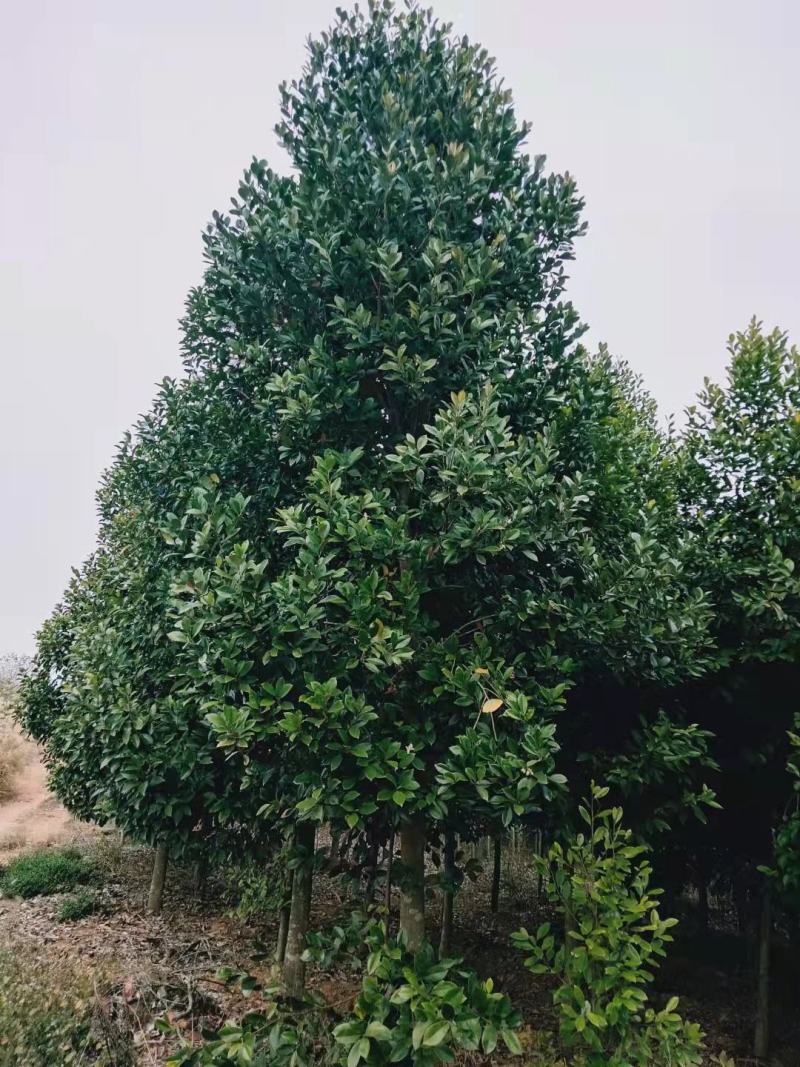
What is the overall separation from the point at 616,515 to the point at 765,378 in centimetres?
231

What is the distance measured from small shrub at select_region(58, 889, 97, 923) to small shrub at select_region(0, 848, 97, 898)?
71cm

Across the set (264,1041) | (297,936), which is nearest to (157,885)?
(297,936)

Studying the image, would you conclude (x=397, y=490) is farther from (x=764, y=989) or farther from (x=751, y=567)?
(x=764, y=989)

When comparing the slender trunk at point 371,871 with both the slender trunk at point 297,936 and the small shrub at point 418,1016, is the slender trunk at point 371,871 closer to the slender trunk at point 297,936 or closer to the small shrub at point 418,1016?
the slender trunk at point 297,936

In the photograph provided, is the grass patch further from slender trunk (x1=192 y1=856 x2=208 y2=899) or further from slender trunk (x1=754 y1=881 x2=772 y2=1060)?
slender trunk (x1=754 y1=881 x2=772 y2=1060)

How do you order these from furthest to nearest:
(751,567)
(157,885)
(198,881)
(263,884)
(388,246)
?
(198,881) < (157,885) < (263,884) < (751,567) < (388,246)

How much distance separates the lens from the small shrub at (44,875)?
31.9 feet

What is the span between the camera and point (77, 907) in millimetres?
8719

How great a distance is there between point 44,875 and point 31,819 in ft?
19.1

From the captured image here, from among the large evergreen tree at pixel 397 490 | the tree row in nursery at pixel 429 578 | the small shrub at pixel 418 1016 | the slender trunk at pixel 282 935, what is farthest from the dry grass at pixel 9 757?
the small shrub at pixel 418 1016

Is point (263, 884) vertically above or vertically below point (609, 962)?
below

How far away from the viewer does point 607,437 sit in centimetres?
583

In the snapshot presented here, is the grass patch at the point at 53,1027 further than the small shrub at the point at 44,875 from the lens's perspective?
No

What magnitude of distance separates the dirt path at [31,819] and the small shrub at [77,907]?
3683mm
